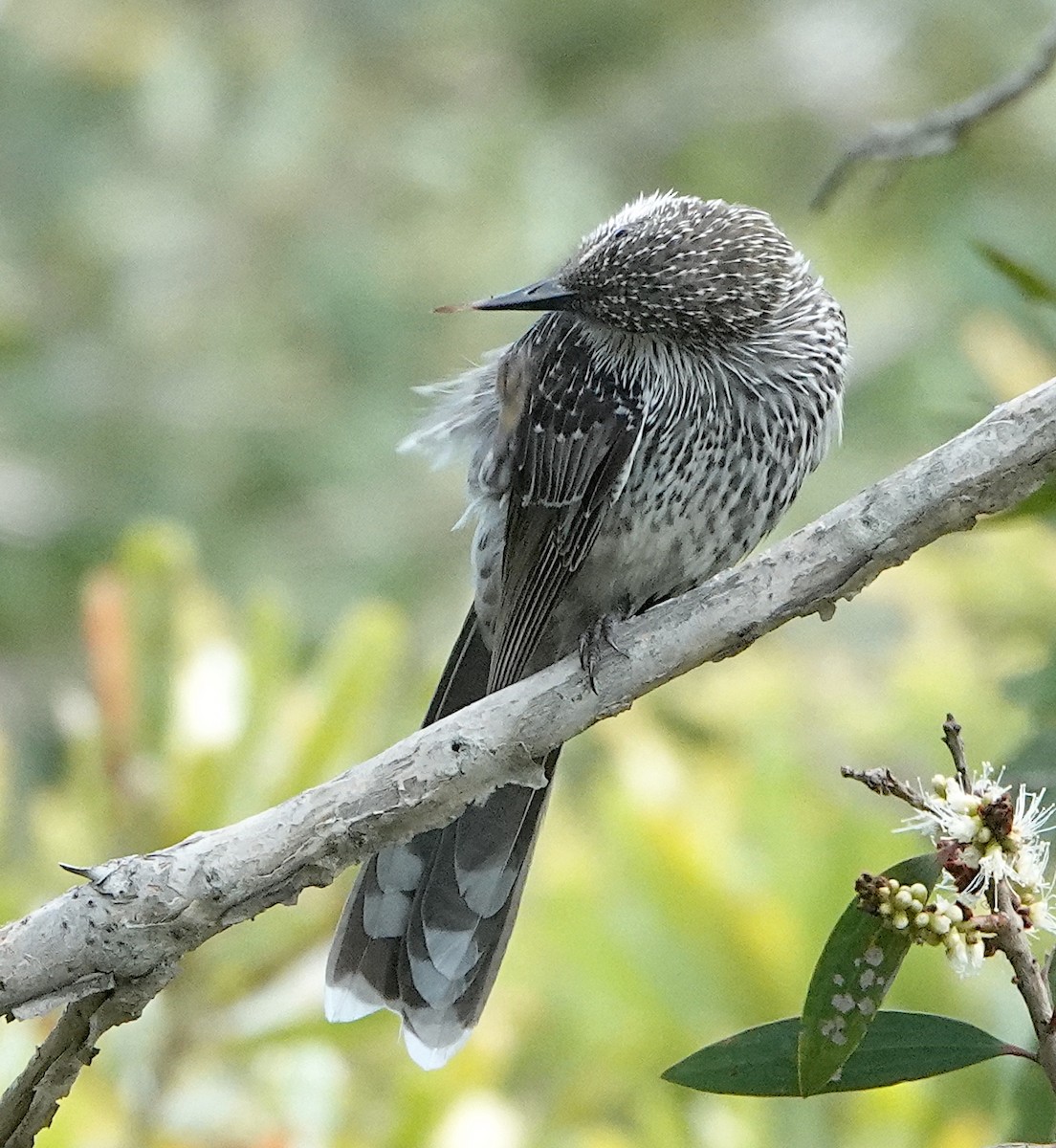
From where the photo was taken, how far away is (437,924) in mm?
3266

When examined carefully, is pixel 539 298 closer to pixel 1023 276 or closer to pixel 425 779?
pixel 1023 276

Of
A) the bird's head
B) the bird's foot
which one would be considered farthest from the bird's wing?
the bird's foot

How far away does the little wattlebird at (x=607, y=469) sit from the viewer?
10.5 ft

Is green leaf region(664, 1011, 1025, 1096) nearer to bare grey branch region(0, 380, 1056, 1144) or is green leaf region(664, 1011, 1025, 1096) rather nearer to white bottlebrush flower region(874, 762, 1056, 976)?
white bottlebrush flower region(874, 762, 1056, 976)

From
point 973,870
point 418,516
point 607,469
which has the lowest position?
point 973,870

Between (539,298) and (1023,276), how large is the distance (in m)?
0.84

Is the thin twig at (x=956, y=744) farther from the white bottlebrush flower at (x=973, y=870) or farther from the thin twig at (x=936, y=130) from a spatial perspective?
the thin twig at (x=936, y=130)

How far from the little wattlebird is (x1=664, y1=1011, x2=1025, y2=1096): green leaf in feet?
4.07

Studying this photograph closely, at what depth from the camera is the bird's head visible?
317 cm

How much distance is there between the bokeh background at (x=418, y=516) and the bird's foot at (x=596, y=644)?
1.64ft

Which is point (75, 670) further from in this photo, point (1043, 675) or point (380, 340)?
point (1043, 675)

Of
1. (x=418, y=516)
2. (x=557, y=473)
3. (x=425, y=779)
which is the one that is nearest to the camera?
(x=425, y=779)

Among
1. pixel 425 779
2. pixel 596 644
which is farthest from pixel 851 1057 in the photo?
pixel 596 644

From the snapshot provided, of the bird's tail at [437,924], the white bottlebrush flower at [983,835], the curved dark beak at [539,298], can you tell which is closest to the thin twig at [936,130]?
the curved dark beak at [539,298]
